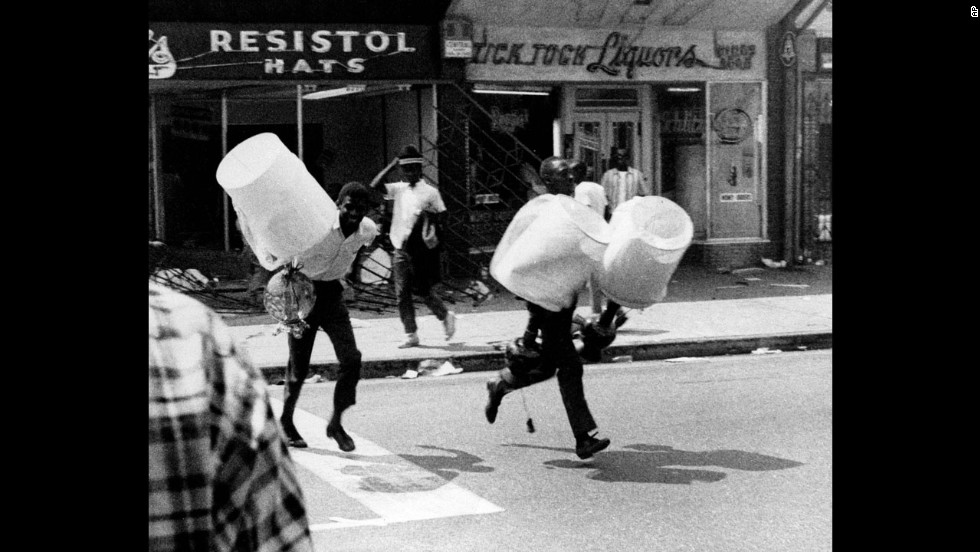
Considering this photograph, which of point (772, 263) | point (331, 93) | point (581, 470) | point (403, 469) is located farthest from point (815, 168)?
point (403, 469)

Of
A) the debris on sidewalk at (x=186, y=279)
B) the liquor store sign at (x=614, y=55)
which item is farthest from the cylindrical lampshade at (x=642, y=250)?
the liquor store sign at (x=614, y=55)

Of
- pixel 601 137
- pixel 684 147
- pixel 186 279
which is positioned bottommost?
pixel 186 279

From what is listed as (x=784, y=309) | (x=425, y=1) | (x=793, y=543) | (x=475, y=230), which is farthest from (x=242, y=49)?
(x=793, y=543)

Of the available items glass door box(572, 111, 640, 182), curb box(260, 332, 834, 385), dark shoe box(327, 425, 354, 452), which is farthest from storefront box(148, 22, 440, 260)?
dark shoe box(327, 425, 354, 452)

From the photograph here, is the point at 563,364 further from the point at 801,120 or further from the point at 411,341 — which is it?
the point at 801,120

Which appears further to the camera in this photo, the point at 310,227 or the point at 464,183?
the point at 464,183

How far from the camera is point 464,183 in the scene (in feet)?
59.4

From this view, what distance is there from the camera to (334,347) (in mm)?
7984

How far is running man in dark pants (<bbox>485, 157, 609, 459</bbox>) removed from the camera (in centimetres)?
772

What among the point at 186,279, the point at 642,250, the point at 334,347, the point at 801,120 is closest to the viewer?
the point at 642,250

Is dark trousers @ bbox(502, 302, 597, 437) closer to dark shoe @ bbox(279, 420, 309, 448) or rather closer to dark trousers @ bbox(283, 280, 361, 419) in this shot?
dark trousers @ bbox(283, 280, 361, 419)

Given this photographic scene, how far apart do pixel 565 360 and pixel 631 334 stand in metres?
5.83
